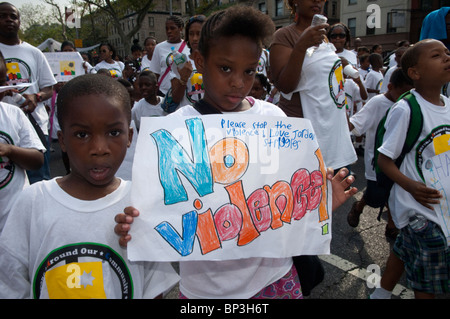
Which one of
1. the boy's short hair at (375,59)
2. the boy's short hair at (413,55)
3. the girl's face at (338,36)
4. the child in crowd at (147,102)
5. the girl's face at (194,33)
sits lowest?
the child in crowd at (147,102)

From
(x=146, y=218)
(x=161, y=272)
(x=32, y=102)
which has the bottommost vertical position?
(x=161, y=272)

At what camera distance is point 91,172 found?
122 centimetres

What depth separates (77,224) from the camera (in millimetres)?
1196

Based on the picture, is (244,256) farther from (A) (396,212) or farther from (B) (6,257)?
(A) (396,212)

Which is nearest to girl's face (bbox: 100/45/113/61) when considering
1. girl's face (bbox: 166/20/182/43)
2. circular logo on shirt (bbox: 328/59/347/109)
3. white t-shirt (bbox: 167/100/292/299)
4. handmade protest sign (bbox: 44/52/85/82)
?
handmade protest sign (bbox: 44/52/85/82)

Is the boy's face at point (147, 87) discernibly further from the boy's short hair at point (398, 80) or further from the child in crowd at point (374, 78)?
the child in crowd at point (374, 78)

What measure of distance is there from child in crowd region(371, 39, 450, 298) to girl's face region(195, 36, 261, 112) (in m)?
1.23

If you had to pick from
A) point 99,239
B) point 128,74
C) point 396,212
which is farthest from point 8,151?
point 128,74

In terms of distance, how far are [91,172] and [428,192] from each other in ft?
5.91

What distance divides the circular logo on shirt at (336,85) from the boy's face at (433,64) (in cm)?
49

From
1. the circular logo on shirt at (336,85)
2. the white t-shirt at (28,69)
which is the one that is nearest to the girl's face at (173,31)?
the white t-shirt at (28,69)

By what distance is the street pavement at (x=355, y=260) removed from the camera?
8.46ft

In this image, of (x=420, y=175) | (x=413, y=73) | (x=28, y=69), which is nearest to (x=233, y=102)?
(x=420, y=175)

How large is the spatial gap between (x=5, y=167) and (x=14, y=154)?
130mm
